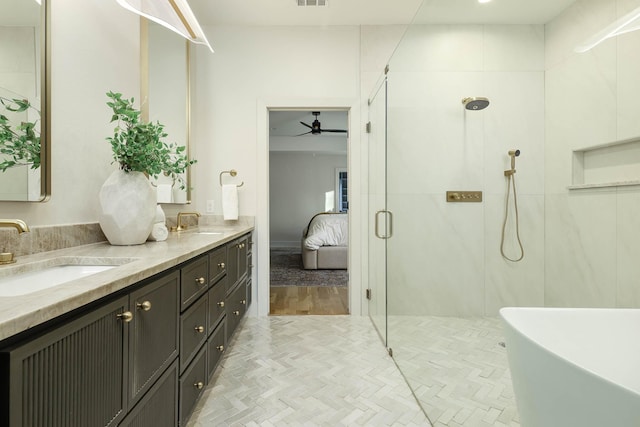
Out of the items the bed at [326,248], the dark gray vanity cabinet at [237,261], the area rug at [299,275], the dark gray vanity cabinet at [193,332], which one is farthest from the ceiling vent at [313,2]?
the bed at [326,248]

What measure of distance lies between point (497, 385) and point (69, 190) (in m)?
1.95

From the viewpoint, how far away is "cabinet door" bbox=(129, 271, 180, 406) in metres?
0.85

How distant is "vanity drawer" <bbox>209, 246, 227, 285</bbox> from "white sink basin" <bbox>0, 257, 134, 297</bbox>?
50 centimetres

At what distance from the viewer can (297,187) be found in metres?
7.78

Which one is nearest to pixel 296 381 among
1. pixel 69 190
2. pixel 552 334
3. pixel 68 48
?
pixel 552 334

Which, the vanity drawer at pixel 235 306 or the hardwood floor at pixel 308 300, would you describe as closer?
the vanity drawer at pixel 235 306

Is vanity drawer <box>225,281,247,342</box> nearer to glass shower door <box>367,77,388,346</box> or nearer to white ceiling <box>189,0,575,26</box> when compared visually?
glass shower door <box>367,77,388,346</box>

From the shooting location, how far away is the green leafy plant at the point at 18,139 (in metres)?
1.05

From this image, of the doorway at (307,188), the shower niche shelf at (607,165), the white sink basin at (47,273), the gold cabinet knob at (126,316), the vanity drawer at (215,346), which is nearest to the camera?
the shower niche shelf at (607,165)

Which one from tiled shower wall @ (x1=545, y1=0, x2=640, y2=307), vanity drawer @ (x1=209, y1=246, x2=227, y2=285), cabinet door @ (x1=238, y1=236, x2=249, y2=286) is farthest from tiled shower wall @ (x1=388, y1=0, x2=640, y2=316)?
cabinet door @ (x1=238, y1=236, x2=249, y2=286)

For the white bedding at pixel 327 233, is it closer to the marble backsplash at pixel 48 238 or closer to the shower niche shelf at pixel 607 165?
the marble backsplash at pixel 48 238

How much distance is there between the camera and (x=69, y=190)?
141cm

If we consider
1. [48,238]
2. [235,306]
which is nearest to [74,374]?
[48,238]

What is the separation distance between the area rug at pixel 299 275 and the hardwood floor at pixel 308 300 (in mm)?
195
